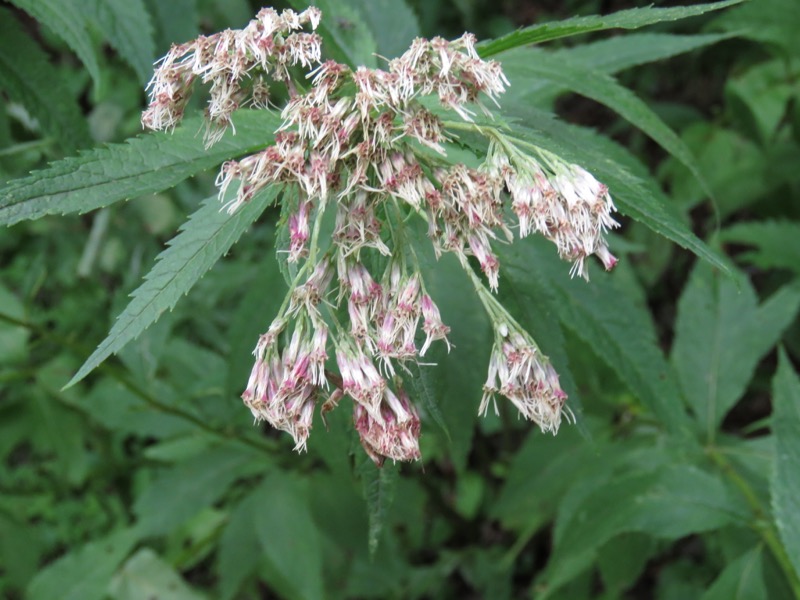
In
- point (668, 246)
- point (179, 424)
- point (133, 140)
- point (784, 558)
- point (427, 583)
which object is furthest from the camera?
point (668, 246)

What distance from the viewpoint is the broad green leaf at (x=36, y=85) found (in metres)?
2.20

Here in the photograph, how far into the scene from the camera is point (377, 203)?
4.99 feet

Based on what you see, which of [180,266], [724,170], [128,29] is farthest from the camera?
[724,170]

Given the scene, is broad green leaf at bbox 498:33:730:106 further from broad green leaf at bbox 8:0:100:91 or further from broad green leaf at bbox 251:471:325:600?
broad green leaf at bbox 251:471:325:600

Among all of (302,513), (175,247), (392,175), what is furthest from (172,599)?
(392,175)

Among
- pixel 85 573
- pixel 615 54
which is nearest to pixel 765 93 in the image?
pixel 615 54

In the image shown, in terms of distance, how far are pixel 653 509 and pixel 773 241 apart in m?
1.55

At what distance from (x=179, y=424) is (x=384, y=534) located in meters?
0.96

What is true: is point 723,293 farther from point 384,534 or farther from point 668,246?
point 384,534

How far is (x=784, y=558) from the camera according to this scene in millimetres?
2273

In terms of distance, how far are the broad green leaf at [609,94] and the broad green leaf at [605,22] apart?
31 centimetres

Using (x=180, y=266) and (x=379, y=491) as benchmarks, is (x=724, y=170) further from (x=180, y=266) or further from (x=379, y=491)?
(x=180, y=266)

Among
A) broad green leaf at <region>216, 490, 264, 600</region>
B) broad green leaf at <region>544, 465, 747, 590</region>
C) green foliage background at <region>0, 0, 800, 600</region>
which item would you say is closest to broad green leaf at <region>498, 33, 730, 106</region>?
green foliage background at <region>0, 0, 800, 600</region>

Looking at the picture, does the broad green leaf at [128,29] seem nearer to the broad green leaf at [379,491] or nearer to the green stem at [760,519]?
the broad green leaf at [379,491]
